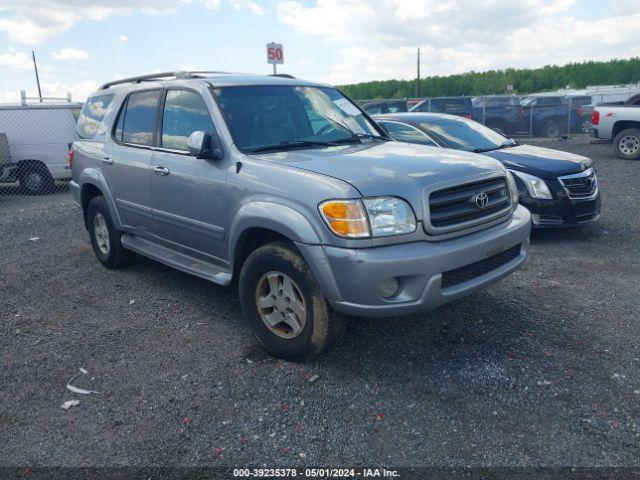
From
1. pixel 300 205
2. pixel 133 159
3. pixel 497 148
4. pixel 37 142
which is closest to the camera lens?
pixel 300 205

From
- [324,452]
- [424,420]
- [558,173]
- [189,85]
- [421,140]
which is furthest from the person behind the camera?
[421,140]

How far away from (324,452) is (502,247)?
1814 millimetres

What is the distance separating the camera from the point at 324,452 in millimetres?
2793

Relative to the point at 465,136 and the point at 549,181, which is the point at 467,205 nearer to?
the point at 549,181

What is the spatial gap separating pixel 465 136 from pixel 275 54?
6.26m

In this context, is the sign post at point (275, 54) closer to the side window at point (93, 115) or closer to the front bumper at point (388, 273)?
the side window at point (93, 115)

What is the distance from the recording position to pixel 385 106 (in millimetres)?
21844

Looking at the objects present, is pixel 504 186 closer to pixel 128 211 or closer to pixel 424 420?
pixel 424 420

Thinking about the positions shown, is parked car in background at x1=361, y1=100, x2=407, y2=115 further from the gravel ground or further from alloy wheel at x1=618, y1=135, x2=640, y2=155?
the gravel ground

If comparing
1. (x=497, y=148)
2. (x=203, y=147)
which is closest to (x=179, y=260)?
(x=203, y=147)

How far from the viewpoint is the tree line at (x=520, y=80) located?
43.7m

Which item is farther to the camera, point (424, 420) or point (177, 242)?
point (177, 242)

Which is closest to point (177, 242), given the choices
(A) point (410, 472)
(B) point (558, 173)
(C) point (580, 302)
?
(A) point (410, 472)

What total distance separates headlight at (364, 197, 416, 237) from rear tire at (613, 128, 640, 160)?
1241 centimetres
